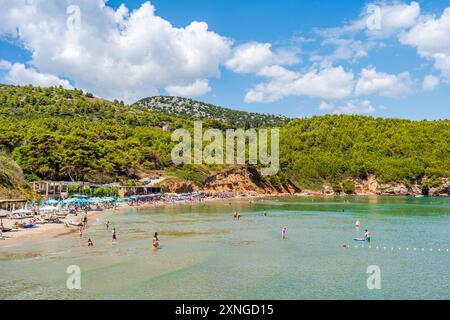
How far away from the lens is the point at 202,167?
126 metres

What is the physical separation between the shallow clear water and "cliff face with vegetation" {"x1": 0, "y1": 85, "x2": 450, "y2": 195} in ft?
170

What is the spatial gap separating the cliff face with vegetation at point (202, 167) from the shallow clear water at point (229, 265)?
170 feet

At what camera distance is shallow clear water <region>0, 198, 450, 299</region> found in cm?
2195

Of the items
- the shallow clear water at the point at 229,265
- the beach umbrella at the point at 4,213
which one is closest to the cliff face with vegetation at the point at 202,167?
the beach umbrella at the point at 4,213

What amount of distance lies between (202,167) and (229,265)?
98355 mm

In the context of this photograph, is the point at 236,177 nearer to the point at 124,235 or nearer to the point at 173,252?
the point at 124,235

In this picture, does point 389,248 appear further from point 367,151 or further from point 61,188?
point 367,151

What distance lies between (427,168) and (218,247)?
12618 cm

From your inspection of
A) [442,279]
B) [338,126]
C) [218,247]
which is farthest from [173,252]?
[338,126]

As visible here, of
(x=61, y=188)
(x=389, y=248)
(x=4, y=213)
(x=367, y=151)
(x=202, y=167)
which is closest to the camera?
(x=389, y=248)

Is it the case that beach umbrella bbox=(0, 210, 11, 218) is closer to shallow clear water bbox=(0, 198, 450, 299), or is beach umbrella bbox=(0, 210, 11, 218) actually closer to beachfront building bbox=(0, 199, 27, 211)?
beachfront building bbox=(0, 199, 27, 211)

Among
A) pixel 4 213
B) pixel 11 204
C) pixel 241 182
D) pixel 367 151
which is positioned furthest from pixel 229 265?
pixel 367 151

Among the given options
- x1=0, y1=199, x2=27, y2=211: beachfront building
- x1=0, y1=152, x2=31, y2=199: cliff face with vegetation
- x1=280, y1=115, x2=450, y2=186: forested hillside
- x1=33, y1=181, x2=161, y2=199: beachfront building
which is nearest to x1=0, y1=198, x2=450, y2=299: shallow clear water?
x1=0, y1=199, x2=27, y2=211: beachfront building

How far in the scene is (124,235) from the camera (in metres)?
41.4
